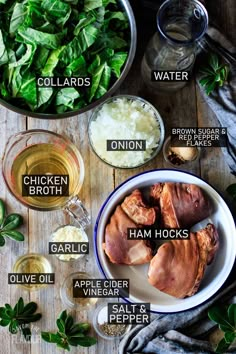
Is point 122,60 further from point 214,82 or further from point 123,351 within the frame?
point 123,351

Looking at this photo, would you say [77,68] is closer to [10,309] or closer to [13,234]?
[13,234]

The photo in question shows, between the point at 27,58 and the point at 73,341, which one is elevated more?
the point at 27,58

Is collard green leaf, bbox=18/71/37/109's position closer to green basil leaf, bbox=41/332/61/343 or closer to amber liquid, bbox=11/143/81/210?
amber liquid, bbox=11/143/81/210

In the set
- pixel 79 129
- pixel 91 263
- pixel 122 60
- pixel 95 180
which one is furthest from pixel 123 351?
pixel 122 60

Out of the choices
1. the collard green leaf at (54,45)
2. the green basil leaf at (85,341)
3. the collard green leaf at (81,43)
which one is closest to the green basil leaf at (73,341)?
the green basil leaf at (85,341)

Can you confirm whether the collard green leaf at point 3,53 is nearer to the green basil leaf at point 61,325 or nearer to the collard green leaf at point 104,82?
the collard green leaf at point 104,82

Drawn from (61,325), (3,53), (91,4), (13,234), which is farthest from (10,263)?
(91,4)
